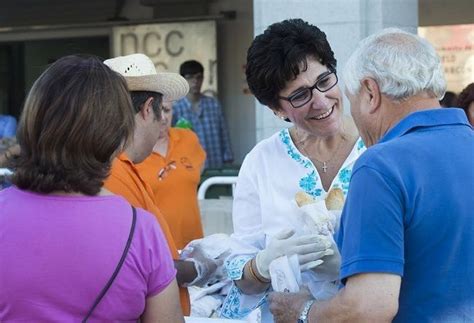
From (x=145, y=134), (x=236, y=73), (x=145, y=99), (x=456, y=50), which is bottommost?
(x=236, y=73)

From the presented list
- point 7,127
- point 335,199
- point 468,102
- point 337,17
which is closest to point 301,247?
point 335,199

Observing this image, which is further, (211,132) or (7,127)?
(211,132)

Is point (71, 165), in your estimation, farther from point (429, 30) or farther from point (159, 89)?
point (429, 30)

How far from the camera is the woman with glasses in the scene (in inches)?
121

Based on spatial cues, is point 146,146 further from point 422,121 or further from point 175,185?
point 175,185

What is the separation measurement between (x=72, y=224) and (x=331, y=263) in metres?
0.96

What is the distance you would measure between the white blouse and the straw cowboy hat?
397 mm

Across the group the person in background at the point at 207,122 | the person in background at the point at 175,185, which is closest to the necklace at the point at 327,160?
the person in background at the point at 175,185

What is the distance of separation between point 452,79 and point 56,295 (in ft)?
31.0

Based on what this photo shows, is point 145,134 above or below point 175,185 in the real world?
above

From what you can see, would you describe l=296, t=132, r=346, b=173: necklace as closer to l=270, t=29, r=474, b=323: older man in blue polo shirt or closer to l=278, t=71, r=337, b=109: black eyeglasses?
l=278, t=71, r=337, b=109: black eyeglasses

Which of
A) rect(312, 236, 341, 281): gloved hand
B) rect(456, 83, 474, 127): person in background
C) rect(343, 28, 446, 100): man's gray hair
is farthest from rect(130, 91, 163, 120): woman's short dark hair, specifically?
rect(456, 83, 474, 127): person in background

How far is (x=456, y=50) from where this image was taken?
1087 centimetres

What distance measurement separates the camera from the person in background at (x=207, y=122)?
896 cm
